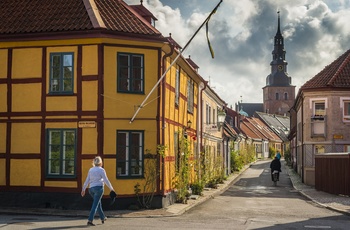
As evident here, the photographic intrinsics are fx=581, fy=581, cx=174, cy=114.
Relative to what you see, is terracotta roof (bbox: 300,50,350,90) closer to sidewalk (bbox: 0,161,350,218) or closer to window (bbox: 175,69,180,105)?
sidewalk (bbox: 0,161,350,218)

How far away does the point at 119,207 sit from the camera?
714 inches

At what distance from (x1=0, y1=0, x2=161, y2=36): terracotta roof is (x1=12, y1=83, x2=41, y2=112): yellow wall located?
178 cm

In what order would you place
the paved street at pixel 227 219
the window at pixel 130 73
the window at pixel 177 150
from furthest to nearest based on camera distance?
the window at pixel 177 150 → the window at pixel 130 73 → the paved street at pixel 227 219

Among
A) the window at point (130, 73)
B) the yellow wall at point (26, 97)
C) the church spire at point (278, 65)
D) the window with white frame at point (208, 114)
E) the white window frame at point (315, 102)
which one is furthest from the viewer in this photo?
the church spire at point (278, 65)

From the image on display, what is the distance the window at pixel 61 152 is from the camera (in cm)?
1847

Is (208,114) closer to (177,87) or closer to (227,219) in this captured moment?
(177,87)

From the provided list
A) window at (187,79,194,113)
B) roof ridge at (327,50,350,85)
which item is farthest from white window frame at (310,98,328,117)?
window at (187,79,194,113)

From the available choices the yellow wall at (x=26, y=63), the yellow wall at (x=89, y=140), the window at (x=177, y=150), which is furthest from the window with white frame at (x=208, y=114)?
the yellow wall at (x=26, y=63)

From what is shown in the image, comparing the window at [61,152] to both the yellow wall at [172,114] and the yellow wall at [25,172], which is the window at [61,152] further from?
the yellow wall at [172,114]

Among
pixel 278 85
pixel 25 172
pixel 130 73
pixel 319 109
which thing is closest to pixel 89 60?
pixel 130 73

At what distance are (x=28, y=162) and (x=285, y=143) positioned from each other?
87.7m

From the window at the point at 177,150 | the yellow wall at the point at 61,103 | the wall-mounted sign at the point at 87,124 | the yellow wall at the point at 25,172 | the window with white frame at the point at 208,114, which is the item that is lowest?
the yellow wall at the point at 25,172

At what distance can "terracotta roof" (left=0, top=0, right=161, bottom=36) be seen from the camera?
18.5m

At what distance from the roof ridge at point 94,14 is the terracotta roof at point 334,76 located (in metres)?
17.5
